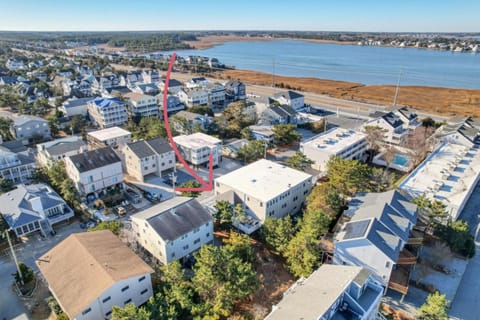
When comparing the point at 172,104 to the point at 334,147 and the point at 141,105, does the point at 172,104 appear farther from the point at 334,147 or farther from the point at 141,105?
the point at 334,147

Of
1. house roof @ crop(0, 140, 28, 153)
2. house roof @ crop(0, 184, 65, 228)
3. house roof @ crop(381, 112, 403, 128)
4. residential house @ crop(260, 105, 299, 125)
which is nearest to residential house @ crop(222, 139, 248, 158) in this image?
residential house @ crop(260, 105, 299, 125)

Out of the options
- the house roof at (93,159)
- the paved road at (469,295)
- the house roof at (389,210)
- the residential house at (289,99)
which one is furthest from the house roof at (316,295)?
the residential house at (289,99)

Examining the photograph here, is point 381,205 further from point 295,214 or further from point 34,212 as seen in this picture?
point 34,212

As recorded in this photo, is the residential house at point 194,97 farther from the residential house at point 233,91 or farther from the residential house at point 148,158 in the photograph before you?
the residential house at point 148,158

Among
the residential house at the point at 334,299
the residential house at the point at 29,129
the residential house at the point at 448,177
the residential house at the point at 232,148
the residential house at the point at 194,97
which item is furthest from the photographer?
the residential house at the point at 194,97

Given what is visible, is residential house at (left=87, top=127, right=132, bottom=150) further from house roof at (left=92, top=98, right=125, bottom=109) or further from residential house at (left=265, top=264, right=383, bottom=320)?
residential house at (left=265, top=264, right=383, bottom=320)

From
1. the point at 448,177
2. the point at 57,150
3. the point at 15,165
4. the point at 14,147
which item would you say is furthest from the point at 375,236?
the point at 14,147

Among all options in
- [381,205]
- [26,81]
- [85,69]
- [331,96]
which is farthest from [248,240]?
[85,69]
